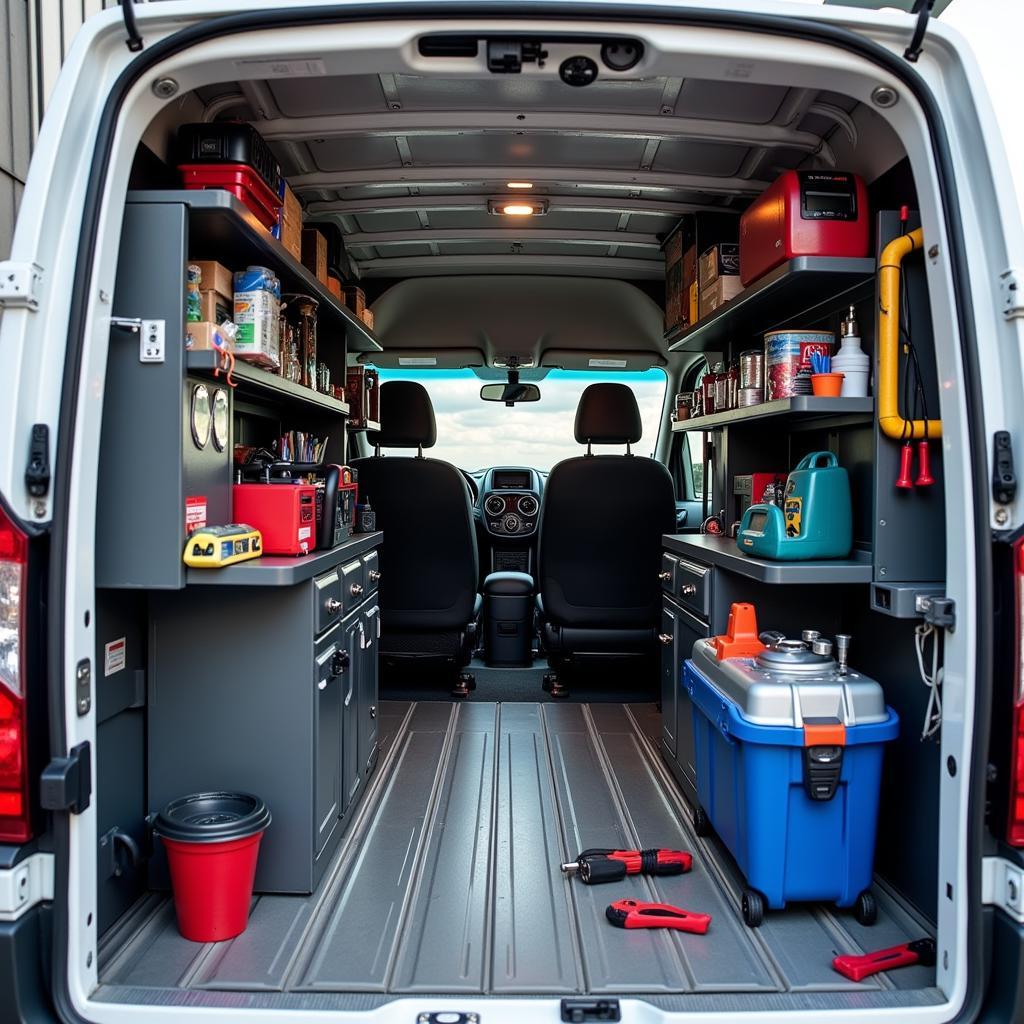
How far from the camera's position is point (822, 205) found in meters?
2.40

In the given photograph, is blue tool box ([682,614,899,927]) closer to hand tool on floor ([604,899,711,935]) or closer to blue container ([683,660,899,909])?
blue container ([683,660,899,909])

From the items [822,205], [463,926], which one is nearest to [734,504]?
[822,205]

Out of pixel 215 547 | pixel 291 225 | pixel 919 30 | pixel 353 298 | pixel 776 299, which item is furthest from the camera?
pixel 353 298

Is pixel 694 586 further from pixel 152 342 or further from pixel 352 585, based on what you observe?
pixel 152 342

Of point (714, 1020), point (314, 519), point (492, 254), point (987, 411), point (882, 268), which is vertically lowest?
point (714, 1020)

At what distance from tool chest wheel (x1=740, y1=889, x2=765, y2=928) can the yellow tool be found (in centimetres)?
155

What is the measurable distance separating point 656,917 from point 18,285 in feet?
6.42

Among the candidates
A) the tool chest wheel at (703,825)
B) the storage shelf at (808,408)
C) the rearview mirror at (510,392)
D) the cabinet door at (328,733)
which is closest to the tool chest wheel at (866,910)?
the tool chest wheel at (703,825)

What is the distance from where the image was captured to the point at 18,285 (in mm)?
1413

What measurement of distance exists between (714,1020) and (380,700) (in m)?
3.05

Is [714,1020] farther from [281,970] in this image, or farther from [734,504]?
[734,504]

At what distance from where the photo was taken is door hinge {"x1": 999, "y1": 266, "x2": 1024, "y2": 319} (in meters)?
1.47

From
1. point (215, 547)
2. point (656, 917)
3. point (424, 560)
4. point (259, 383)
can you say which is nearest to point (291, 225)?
point (259, 383)

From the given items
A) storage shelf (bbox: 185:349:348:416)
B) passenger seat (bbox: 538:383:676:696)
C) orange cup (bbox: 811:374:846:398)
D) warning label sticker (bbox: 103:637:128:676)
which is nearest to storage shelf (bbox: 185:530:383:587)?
warning label sticker (bbox: 103:637:128:676)
